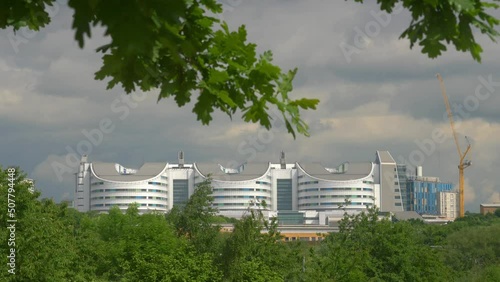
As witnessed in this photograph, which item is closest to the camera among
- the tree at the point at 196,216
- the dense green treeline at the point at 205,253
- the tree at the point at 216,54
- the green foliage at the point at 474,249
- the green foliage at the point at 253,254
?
the tree at the point at 216,54

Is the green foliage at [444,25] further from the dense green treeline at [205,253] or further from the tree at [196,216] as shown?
the tree at [196,216]

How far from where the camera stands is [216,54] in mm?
6570

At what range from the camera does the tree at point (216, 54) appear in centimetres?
527

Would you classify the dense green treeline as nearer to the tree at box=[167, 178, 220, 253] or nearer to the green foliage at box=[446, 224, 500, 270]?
the tree at box=[167, 178, 220, 253]

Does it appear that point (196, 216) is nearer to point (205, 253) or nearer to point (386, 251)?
point (386, 251)

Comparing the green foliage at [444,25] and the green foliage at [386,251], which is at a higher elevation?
the green foliage at [444,25]

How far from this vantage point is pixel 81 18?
426 centimetres

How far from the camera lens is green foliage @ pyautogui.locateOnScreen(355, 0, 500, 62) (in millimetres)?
5504

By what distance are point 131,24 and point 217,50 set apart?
2324mm

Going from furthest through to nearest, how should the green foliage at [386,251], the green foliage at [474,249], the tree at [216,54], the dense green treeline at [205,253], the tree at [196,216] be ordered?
the green foliage at [474,249] → the tree at [196,216] → the green foliage at [386,251] → the dense green treeline at [205,253] → the tree at [216,54]

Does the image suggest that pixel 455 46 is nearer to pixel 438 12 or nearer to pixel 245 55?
pixel 438 12

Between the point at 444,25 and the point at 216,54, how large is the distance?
1.63 metres

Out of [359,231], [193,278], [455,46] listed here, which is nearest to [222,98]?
[455,46]

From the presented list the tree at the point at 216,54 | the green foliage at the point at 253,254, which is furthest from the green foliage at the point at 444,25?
the green foliage at the point at 253,254
